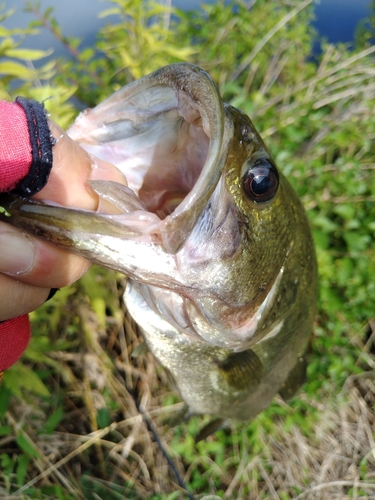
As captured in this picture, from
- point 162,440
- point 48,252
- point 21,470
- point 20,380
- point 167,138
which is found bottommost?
point 162,440

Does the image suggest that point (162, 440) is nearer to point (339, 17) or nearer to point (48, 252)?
point (48, 252)

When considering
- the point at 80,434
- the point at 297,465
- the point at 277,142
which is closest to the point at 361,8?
the point at 277,142

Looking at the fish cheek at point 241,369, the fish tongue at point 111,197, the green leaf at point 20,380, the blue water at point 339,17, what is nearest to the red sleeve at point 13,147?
the fish tongue at point 111,197

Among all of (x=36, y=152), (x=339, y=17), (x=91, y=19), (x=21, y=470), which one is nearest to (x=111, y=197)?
(x=36, y=152)

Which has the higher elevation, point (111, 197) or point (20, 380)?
point (111, 197)

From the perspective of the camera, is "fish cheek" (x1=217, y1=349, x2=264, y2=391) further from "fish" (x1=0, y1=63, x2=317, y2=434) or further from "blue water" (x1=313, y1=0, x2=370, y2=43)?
"blue water" (x1=313, y1=0, x2=370, y2=43)

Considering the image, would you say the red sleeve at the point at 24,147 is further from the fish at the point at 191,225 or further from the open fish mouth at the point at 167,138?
the open fish mouth at the point at 167,138

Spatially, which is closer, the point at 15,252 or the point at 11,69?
the point at 15,252
